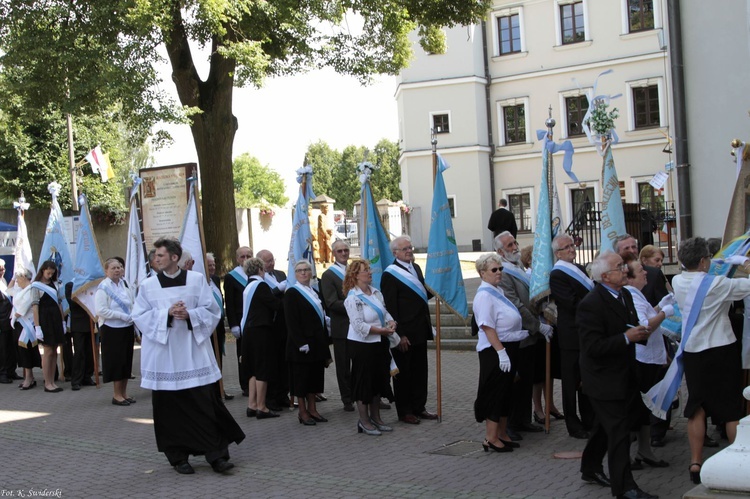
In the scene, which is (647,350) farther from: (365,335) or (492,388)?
(365,335)

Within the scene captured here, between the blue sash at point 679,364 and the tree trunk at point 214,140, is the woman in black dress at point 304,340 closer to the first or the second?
the blue sash at point 679,364

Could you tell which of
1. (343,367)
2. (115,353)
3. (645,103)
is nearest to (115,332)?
(115,353)

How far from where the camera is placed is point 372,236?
36.1 ft

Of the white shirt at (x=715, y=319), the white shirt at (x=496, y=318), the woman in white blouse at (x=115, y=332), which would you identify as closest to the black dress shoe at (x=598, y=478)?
the white shirt at (x=715, y=319)

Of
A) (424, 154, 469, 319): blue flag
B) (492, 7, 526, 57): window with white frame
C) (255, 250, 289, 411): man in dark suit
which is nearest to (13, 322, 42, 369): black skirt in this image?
(255, 250, 289, 411): man in dark suit

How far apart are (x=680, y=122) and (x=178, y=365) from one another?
10.8 m

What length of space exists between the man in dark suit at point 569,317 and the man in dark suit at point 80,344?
8130 millimetres

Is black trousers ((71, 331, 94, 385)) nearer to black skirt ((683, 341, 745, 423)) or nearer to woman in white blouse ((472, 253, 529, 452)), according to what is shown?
woman in white blouse ((472, 253, 529, 452))

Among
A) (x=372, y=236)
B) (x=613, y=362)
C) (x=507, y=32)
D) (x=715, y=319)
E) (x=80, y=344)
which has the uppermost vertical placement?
(x=507, y=32)

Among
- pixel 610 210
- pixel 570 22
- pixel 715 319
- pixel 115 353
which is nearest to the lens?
pixel 715 319

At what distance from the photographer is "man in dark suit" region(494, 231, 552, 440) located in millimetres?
8688

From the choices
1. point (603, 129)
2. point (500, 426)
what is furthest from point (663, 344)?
point (603, 129)

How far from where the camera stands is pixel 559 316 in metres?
8.42

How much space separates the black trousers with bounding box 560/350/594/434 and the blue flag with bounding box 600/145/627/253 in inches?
51.7
